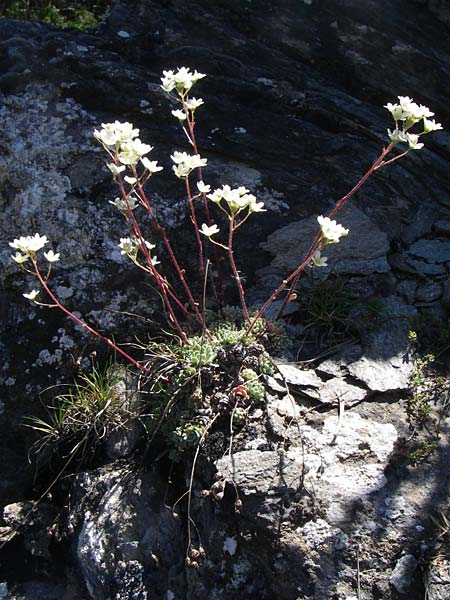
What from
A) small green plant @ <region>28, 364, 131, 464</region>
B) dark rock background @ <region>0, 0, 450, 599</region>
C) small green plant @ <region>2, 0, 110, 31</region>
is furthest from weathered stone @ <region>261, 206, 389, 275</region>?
small green plant @ <region>2, 0, 110, 31</region>

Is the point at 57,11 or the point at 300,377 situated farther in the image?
the point at 57,11

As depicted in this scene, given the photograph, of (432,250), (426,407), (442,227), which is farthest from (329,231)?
(442,227)

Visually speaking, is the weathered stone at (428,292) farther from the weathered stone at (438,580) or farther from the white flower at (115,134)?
the white flower at (115,134)

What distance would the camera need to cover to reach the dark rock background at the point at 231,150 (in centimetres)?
328

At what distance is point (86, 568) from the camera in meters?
2.73

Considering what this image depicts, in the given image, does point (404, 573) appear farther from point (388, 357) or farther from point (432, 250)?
point (432, 250)

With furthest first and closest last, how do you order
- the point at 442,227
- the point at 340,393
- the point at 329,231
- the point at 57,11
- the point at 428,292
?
the point at 57,11
the point at 442,227
the point at 428,292
the point at 340,393
the point at 329,231

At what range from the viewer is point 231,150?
12.7 ft

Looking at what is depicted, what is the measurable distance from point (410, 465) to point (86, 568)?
1.46m

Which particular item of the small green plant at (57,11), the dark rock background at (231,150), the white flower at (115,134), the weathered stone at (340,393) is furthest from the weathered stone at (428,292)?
the small green plant at (57,11)

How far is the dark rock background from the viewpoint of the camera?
10.8 feet

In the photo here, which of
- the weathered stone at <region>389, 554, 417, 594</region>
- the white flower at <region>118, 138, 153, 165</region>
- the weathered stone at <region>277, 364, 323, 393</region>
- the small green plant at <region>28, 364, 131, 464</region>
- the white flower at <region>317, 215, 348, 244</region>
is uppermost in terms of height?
the white flower at <region>317, 215, 348, 244</region>

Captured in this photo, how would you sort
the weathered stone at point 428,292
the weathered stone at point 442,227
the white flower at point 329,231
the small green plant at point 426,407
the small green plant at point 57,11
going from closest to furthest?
the white flower at point 329,231 < the small green plant at point 426,407 < the weathered stone at point 428,292 < the weathered stone at point 442,227 < the small green plant at point 57,11

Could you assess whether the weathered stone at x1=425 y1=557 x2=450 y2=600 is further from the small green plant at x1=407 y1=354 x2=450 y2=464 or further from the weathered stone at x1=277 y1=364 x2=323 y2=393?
the weathered stone at x1=277 y1=364 x2=323 y2=393
